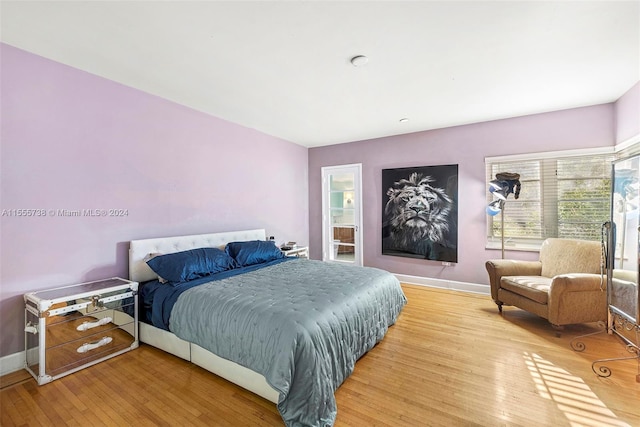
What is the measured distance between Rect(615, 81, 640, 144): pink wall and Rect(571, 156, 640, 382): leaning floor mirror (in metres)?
0.86

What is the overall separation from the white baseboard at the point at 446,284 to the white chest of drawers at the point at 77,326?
3.92 m

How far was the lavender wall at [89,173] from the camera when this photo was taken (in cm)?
216

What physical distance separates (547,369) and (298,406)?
206 cm

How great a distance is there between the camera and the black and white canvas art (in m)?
4.26

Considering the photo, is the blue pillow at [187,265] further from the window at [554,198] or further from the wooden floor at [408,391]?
the window at [554,198]

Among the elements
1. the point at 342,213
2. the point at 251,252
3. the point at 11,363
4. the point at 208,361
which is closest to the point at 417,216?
the point at 342,213

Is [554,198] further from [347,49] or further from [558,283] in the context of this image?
[347,49]

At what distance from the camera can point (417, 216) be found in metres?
4.52

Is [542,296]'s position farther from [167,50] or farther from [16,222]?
[16,222]

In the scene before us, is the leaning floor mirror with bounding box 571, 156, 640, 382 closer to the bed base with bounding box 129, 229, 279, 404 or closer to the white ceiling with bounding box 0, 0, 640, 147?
the white ceiling with bounding box 0, 0, 640, 147

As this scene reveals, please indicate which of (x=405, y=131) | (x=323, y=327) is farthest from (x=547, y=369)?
(x=405, y=131)

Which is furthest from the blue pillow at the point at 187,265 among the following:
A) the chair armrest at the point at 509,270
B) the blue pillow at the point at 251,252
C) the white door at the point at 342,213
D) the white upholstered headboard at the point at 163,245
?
the chair armrest at the point at 509,270

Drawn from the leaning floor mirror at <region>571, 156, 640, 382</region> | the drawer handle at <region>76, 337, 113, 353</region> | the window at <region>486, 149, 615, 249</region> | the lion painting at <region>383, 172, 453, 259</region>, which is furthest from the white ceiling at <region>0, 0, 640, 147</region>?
the drawer handle at <region>76, 337, 113, 353</region>

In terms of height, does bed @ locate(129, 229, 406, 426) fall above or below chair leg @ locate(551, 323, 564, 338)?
above
